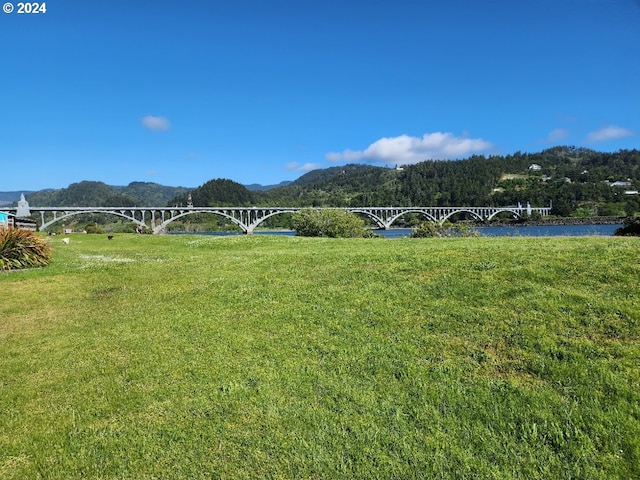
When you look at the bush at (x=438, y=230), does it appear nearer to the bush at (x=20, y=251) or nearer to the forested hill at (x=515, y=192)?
the bush at (x=20, y=251)

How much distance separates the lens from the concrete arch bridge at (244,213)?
67188mm

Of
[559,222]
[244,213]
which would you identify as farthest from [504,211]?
[244,213]

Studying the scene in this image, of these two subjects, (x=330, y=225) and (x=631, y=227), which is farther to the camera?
(x=330, y=225)

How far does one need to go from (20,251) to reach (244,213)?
301 feet

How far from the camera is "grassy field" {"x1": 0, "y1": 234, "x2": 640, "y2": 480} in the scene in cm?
399

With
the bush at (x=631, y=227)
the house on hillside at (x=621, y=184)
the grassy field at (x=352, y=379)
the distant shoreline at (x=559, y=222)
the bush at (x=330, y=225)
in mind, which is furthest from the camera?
the house on hillside at (x=621, y=184)

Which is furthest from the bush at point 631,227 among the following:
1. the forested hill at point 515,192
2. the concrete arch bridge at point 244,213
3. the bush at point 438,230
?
the forested hill at point 515,192

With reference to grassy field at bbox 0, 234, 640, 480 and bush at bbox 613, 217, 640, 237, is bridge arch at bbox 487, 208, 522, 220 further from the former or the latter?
grassy field at bbox 0, 234, 640, 480

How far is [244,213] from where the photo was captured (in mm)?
105312

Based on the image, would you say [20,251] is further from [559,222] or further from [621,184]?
[621,184]

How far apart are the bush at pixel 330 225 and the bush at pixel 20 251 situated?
2668cm

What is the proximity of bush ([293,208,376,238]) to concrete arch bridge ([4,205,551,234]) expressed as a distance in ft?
16.4

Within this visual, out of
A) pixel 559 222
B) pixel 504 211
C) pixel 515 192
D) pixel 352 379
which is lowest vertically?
pixel 559 222

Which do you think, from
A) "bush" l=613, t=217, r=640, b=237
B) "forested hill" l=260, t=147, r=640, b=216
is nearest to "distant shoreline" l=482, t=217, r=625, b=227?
"forested hill" l=260, t=147, r=640, b=216
